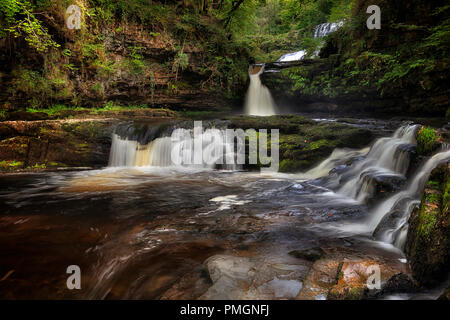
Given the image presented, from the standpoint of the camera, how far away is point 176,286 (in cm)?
209

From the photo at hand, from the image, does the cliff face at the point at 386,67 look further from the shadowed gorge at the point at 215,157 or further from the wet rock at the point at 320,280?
the wet rock at the point at 320,280

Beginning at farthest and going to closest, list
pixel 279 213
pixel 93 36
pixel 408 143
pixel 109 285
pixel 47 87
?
pixel 93 36 < pixel 47 87 < pixel 408 143 < pixel 279 213 < pixel 109 285

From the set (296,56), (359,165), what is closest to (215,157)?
(359,165)

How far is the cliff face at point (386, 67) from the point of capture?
8.23 metres

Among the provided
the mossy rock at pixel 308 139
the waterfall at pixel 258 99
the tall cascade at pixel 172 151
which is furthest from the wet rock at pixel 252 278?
the waterfall at pixel 258 99

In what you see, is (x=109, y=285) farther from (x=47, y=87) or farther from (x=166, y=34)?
(x=166, y=34)

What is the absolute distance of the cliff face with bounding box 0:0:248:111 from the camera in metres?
9.38

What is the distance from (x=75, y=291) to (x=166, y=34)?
1363 cm

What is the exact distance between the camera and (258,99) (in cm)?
1453

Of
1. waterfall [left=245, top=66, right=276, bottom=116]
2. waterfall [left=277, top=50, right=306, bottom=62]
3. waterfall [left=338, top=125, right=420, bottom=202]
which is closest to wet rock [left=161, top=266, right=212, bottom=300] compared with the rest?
waterfall [left=338, top=125, right=420, bottom=202]

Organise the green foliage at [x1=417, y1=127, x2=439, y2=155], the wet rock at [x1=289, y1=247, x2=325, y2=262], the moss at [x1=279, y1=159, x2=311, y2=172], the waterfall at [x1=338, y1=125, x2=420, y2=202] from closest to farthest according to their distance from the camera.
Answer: the wet rock at [x1=289, y1=247, x2=325, y2=262], the green foliage at [x1=417, y1=127, x2=439, y2=155], the waterfall at [x1=338, y1=125, x2=420, y2=202], the moss at [x1=279, y1=159, x2=311, y2=172]

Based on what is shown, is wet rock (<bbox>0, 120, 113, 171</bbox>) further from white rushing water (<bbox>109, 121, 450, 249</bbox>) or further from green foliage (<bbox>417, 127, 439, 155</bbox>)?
green foliage (<bbox>417, 127, 439, 155</bbox>)

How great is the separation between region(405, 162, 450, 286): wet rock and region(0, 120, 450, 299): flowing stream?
Result: 303 millimetres
